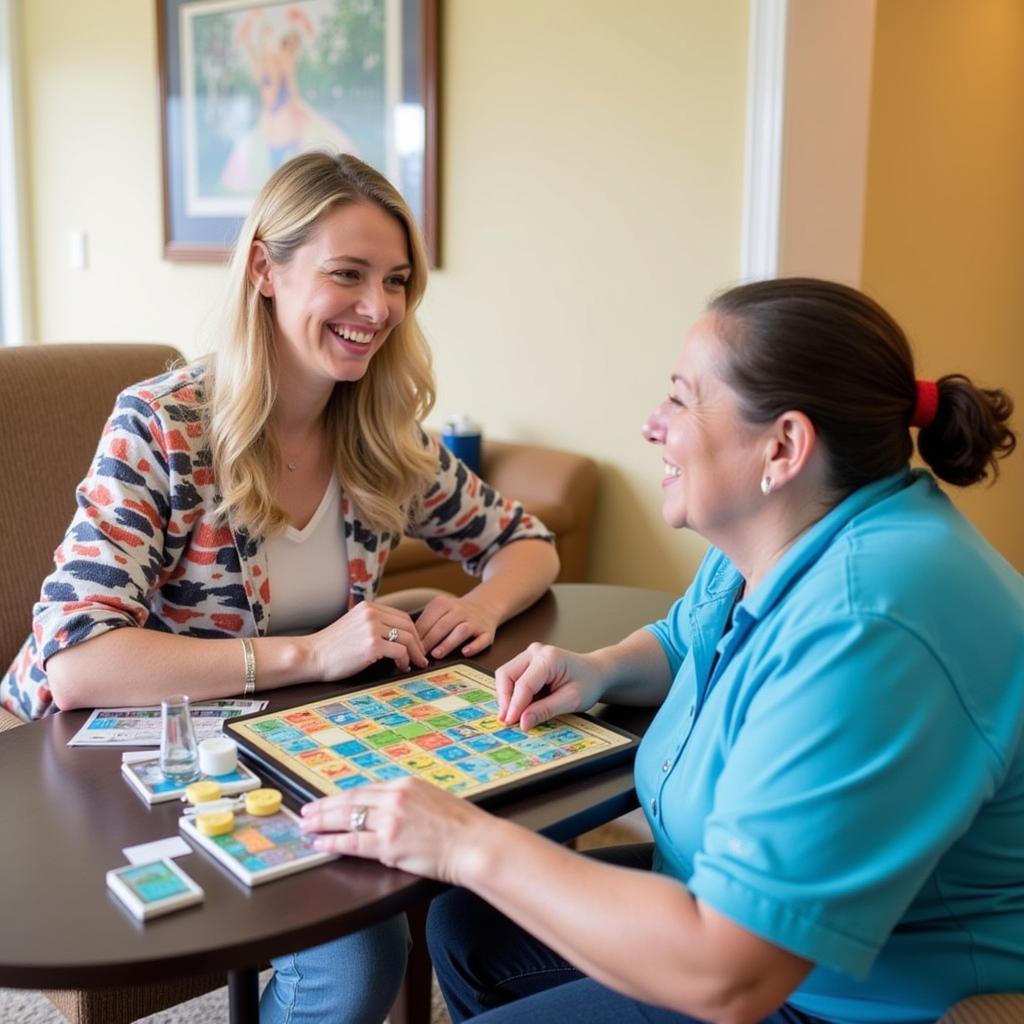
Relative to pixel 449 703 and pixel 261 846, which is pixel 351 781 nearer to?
pixel 261 846

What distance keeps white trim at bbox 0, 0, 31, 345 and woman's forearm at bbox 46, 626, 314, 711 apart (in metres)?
3.68

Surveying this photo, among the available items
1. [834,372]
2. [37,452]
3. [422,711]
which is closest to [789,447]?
[834,372]

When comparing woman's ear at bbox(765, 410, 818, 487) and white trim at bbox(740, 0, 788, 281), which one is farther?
white trim at bbox(740, 0, 788, 281)

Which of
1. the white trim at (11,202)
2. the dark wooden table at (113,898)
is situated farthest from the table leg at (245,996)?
the white trim at (11,202)

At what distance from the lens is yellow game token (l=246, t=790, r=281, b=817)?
112 centimetres

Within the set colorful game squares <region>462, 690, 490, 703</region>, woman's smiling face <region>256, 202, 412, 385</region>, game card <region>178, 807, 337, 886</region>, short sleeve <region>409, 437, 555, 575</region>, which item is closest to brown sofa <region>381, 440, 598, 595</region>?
short sleeve <region>409, 437, 555, 575</region>

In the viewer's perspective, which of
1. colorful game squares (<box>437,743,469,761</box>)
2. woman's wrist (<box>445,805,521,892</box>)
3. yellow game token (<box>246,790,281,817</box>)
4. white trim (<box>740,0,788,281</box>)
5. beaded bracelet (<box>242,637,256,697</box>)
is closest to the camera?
woman's wrist (<box>445,805,521,892</box>)

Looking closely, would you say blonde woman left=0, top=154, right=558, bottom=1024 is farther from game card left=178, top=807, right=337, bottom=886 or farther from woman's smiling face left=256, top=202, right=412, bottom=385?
game card left=178, top=807, right=337, bottom=886

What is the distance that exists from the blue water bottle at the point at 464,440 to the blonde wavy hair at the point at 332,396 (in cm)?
126

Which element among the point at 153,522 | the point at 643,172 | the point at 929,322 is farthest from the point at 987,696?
the point at 929,322

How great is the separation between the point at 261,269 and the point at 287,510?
367 mm

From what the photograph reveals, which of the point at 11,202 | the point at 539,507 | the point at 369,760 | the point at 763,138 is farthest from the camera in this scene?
the point at 11,202

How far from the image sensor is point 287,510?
175cm

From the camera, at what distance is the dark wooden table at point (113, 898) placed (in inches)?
35.9
